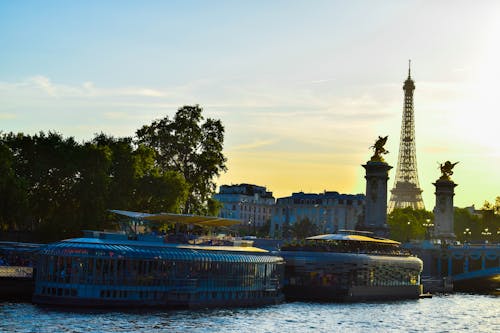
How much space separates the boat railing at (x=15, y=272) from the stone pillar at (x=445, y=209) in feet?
312

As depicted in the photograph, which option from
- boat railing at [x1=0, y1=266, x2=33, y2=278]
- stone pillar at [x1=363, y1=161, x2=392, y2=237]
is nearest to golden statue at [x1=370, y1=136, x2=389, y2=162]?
stone pillar at [x1=363, y1=161, x2=392, y2=237]

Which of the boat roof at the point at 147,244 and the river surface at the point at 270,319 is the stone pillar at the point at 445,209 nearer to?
the river surface at the point at 270,319

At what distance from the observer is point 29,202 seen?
10000 cm

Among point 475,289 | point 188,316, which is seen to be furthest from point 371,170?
point 188,316

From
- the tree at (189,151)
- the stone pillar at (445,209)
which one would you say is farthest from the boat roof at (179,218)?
the stone pillar at (445,209)

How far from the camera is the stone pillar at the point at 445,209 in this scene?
16188cm

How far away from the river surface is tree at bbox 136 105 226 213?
40.1m

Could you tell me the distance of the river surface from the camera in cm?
6009

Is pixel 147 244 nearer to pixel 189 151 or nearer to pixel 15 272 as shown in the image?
pixel 15 272

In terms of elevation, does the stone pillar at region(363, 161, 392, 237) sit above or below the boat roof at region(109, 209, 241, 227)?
above

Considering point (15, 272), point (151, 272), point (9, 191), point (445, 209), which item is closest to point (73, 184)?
point (9, 191)

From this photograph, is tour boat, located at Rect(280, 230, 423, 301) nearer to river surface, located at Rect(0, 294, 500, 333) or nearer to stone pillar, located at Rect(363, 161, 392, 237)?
river surface, located at Rect(0, 294, 500, 333)

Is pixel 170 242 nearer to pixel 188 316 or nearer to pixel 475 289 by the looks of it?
pixel 188 316

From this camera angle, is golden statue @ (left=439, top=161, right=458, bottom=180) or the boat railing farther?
golden statue @ (left=439, top=161, right=458, bottom=180)
